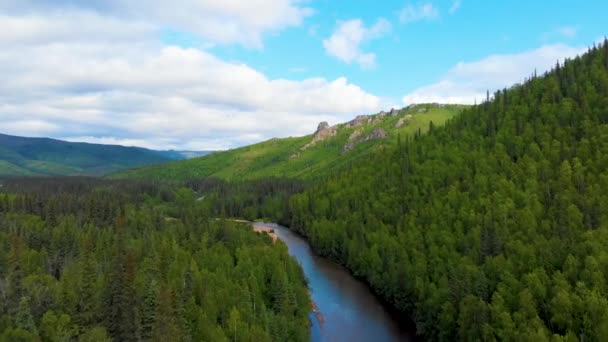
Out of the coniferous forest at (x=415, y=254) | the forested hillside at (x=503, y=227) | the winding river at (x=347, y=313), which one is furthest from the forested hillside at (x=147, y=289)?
the forested hillside at (x=503, y=227)

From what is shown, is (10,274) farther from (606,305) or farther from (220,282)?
(606,305)

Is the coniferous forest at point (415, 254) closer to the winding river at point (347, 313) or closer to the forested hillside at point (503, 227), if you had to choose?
the forested hillside at point (503, 227)

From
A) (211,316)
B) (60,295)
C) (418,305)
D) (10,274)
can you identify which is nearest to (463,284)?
(418,305)

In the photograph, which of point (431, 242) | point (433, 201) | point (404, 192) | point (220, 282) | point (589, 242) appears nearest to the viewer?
point (589, 242)

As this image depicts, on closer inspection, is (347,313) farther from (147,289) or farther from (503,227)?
(147,289)

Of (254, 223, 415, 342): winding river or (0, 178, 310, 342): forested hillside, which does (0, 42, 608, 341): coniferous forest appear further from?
(254, 223, 415, 342): winding river

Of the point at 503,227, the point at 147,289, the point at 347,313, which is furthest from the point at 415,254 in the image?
A: the point at 147,289

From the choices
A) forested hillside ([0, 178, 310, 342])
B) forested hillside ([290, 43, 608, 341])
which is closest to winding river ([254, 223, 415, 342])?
forested hillside ([290, 43, 608, 341])
